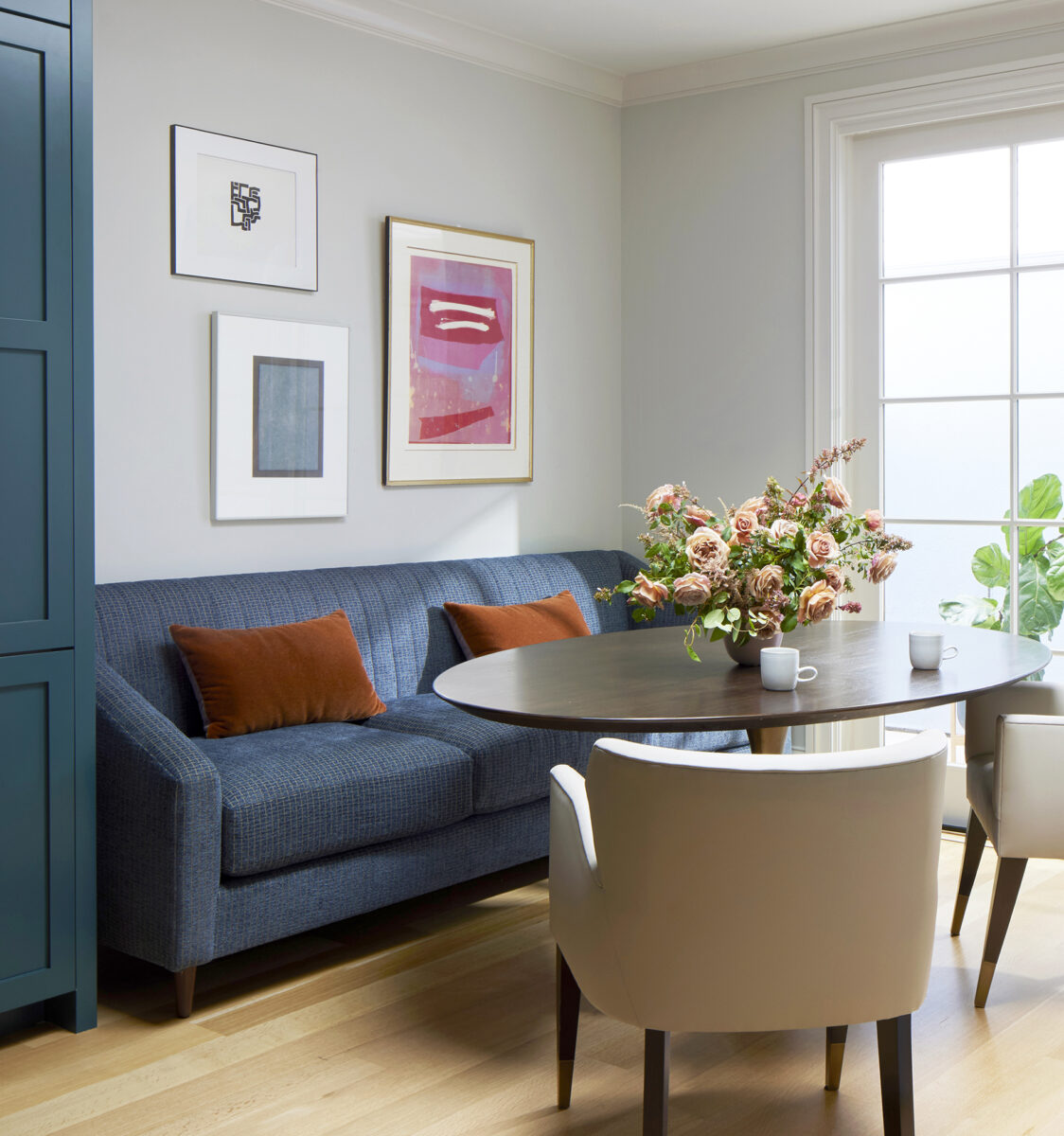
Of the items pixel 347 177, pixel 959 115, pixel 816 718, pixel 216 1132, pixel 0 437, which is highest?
pixel 959 115

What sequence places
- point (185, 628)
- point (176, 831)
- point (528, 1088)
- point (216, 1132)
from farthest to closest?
point (185, 628) → point (176, 831) → point (528, 1088) → point (216, 1132)

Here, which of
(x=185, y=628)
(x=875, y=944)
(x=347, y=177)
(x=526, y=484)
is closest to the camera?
(x=875, y=944)

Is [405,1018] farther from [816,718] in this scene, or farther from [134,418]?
[134,418]

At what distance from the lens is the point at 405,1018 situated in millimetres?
2654

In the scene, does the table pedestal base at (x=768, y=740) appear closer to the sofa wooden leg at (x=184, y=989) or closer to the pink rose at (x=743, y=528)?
the pink rose at (x=743, y=528)

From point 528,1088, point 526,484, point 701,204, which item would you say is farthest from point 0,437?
point 701,204

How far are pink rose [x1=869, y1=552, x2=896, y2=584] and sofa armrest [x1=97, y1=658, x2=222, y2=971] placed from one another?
1.49 m

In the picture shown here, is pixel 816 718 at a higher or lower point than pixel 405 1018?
higher

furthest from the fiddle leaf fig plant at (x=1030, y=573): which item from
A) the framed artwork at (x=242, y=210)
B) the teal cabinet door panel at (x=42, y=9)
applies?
the teal cabinet door panel at (x=42, y=9)

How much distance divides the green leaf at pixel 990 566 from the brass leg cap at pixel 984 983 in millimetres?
1730

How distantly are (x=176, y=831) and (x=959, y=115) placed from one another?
3.31 meters

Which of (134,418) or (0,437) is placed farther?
(134,418)

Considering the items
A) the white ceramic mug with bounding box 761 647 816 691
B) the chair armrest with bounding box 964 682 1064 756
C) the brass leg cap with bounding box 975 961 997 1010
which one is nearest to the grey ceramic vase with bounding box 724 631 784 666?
the white ceramic mug with bounding box 761 647 816 691

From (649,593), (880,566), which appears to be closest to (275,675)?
(649,593)
